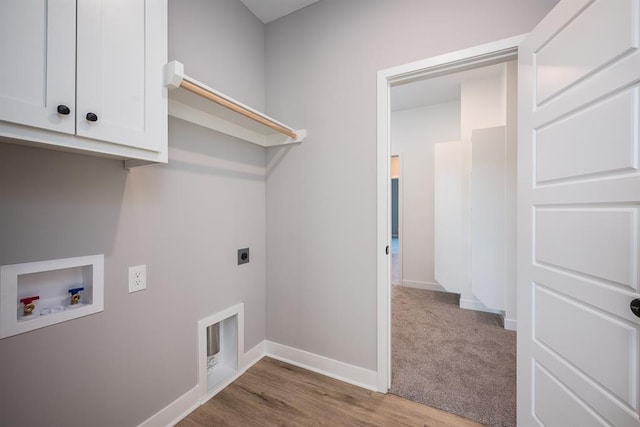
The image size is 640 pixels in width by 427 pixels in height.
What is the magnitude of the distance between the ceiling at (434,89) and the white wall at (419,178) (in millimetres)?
181

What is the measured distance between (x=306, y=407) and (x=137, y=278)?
1261 mm

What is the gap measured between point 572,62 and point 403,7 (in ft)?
3.50

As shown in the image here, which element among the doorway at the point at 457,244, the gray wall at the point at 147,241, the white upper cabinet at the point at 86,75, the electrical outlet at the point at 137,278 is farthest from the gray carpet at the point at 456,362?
the white upper cabinet at the point at 86,75

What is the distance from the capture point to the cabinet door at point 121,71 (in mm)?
903

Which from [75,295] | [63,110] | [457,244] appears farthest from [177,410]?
[457,244]

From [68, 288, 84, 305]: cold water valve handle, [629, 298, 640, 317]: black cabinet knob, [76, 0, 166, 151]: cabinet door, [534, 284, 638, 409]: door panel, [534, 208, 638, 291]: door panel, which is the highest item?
[76, 0, 166, 151]: cabinet door

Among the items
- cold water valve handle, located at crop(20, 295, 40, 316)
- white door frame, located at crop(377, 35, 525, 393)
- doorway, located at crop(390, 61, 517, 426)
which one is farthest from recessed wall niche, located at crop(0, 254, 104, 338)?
doorway, located at crop(390, 61, 517, 426)

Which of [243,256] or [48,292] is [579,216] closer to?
[243,256]

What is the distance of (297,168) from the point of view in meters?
2.06

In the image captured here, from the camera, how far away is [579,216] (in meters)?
1.03

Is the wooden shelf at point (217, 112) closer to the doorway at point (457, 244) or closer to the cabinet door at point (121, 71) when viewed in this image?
the cabinet door at point (121, 71)

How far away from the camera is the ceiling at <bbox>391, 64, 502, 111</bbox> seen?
3.04 m

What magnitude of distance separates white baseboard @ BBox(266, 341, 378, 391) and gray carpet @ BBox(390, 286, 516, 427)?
0.19 metres

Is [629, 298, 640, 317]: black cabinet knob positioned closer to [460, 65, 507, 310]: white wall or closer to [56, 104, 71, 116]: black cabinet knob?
[56, 104, 71, 116]: black cabinet knob
